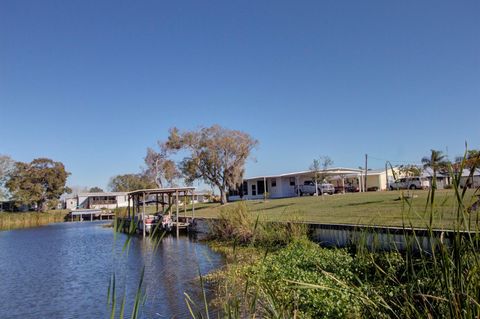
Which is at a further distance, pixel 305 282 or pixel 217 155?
pixel 217 155

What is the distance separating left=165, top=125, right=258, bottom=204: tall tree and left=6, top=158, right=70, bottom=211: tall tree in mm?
25850

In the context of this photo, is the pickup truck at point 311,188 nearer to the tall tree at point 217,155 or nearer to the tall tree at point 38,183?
the tall tree at point 217,155

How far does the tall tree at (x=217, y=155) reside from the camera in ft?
137

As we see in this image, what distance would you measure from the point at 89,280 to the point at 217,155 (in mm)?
28735

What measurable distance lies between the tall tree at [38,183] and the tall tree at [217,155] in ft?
84.8

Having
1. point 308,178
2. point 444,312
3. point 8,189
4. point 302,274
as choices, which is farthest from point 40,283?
point 8,189

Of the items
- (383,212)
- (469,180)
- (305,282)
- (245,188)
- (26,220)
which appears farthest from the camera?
(245,188)

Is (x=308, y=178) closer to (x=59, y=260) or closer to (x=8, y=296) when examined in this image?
(x=59, y=260)

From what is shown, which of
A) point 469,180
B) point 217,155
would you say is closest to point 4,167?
point 217,155

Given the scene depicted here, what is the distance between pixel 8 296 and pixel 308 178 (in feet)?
120

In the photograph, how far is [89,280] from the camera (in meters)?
13.6

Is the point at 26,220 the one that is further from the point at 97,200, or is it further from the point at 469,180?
the point at 469,180

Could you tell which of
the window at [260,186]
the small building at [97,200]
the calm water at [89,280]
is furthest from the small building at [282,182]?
the small building at [97,200]

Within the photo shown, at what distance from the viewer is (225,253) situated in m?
15.7
